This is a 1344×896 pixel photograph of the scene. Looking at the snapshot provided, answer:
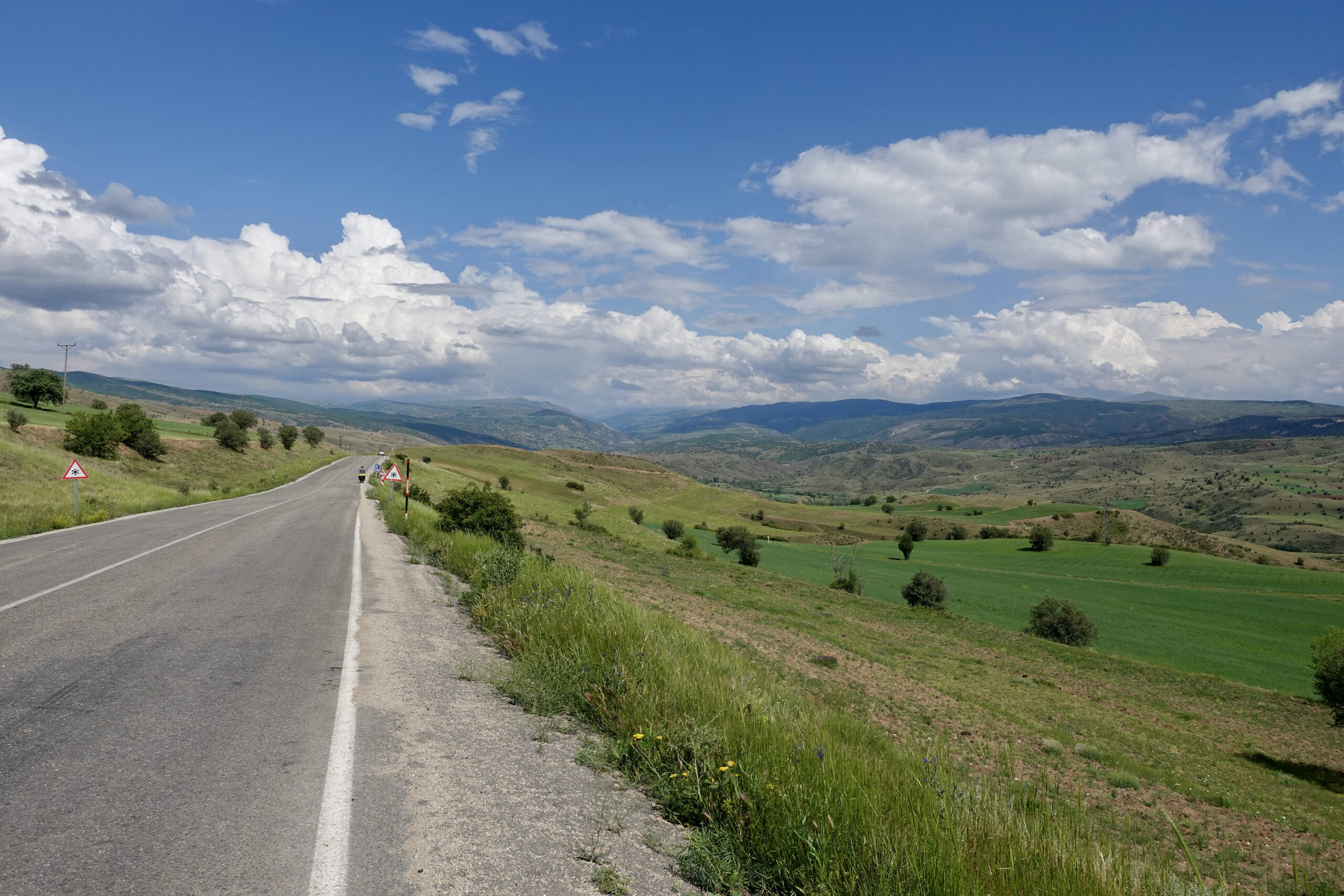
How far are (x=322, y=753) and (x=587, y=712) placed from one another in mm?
2478

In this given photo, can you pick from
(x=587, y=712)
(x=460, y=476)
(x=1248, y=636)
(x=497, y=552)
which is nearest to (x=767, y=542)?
(x=460, y=476)

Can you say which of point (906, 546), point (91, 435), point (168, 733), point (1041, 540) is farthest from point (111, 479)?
point (1041, 540)

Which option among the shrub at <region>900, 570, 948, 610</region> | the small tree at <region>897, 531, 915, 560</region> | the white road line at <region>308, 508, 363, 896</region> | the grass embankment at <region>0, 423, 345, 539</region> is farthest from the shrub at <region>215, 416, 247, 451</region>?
the white road line at <region>308, 508, 363, 896</region>

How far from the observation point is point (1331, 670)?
20.8 metres

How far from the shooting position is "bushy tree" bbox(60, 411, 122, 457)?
5231 centimetres

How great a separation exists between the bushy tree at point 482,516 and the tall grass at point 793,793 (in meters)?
14.6

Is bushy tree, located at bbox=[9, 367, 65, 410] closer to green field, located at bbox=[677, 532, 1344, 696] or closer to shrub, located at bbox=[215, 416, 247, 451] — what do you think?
shrub, located at bbox=[215, 416, 247, 451]

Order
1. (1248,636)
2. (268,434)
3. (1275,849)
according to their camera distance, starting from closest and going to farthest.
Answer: (1275,849)
(1248,636)
(268,434)

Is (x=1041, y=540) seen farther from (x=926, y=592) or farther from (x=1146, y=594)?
(x=926, y=592)

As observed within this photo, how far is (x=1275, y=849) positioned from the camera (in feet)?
35.8

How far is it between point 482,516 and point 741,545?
1447 inches

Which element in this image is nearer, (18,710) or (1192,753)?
(18,710)

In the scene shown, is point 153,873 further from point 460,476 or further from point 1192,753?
point 460,476

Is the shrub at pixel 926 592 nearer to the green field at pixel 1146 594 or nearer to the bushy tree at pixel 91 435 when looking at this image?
the green field at pixel 1146 594
